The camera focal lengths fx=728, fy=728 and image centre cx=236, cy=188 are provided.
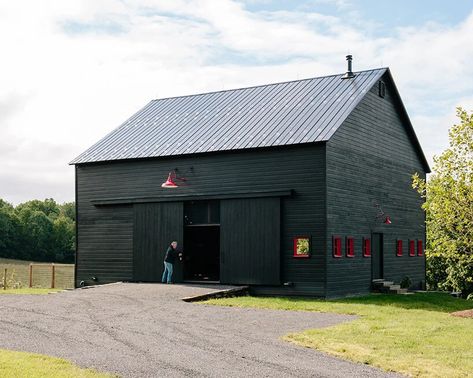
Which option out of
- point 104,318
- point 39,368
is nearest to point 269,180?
point 104,318

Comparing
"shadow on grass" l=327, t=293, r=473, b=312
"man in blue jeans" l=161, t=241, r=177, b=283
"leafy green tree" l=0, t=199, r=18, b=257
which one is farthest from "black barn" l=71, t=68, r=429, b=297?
"leafy green tree" l=0, t=199, r=18, b=257

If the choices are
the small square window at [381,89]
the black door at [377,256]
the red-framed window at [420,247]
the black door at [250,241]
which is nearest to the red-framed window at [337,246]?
the black door at [250,241]

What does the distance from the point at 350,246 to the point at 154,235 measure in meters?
7.36

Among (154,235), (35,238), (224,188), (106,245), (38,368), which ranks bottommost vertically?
(38,368)

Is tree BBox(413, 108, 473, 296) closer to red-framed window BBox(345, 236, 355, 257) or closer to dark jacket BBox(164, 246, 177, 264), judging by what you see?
red-framed window BBox(345, 236, 355, 257)

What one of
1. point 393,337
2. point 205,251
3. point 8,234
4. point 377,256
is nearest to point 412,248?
point 377,256

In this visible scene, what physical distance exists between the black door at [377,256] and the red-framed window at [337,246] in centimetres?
338

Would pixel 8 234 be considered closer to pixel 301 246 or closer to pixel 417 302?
pixel 301 246

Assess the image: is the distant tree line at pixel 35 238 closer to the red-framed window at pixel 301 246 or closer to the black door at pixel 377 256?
the black door at pixel 377 256

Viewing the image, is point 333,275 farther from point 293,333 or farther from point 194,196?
point 293,333

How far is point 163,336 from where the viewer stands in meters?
14.7

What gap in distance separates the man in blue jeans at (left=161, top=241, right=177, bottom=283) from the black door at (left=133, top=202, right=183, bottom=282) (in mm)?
425

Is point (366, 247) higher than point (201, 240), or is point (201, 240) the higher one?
point (201, 240)

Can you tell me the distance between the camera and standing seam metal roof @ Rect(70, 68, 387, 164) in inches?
1005
